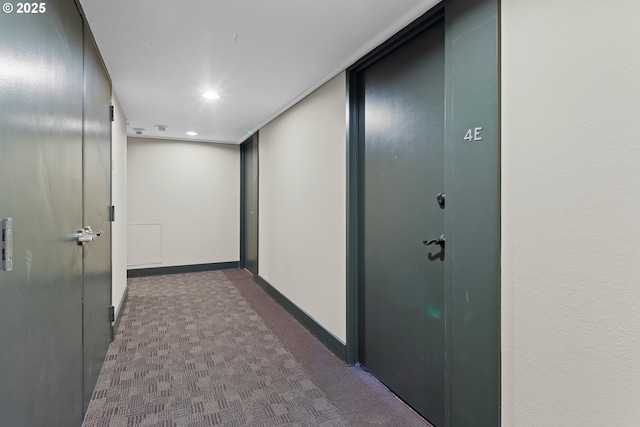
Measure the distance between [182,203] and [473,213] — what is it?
191 inches

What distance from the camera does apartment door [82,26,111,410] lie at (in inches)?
73.2

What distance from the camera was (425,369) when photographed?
72.4 inches

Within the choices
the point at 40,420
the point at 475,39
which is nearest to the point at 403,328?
the point at 475,39

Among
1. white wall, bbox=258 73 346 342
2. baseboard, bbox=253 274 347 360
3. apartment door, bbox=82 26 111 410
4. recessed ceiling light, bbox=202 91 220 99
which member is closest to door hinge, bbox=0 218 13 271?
apartment door, bbox=82 26 111 410

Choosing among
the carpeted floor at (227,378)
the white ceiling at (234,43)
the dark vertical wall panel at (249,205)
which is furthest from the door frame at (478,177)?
the dark vertical wall panel at (249,205)

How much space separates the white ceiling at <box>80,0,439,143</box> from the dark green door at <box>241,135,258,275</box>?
172 centimetres

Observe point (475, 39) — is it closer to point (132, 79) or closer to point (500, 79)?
point (500, 79)

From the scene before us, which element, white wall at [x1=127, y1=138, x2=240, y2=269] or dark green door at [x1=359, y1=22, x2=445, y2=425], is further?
white wall at [x1=127, y1=138, x2=240, y2=269]

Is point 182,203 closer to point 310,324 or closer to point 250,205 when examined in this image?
point 250,205

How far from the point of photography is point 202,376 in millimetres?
2246

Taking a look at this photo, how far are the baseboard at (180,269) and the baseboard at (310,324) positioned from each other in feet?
5.15

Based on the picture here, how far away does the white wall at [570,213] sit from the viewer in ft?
3.26

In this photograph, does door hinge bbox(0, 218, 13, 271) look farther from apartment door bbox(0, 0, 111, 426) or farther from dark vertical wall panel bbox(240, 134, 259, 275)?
dark vertical wall panel bbox(240, 134, 259, 275)

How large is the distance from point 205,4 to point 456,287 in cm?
183
